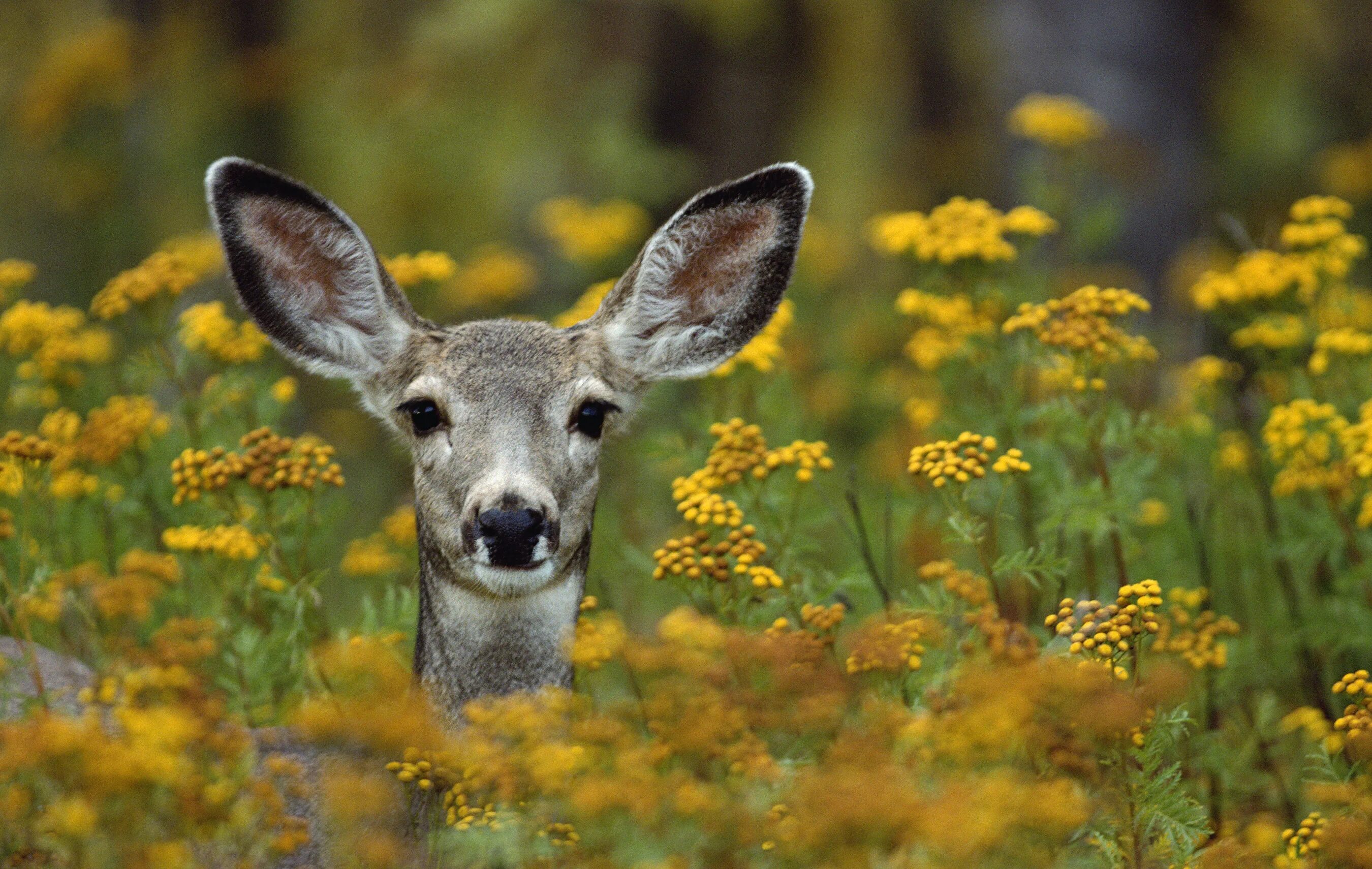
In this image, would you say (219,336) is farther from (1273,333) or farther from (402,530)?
(1273,333)

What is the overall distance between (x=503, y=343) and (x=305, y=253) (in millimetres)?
799

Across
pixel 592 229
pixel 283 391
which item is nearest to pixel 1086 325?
pixel 283 391

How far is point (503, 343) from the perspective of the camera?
4.98 metres

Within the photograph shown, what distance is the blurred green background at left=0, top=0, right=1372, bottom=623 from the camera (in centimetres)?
1038

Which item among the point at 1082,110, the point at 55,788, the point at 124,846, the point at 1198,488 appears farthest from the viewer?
the point at 1082,110

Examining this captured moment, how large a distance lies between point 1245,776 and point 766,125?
412 inches

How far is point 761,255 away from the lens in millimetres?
5320

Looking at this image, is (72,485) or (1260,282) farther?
(1260,282)

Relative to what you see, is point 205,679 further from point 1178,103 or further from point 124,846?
point 1178,103

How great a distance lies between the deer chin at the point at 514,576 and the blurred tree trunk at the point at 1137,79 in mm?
7179

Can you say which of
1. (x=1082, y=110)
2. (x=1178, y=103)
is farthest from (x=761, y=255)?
(x=1178, y=103)

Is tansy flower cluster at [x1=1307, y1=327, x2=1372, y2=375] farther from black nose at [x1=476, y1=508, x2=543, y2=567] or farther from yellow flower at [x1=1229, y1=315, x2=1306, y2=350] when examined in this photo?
black nose at [x1=476, y1=508, x2=543, y2=567]

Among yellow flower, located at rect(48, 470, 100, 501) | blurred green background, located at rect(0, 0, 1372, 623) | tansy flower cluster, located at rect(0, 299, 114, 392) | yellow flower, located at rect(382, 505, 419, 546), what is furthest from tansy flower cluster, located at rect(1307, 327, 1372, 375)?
tansy flower cluster, located at rect(0, 299, 114, 392)

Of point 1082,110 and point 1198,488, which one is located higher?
point 1082,110
